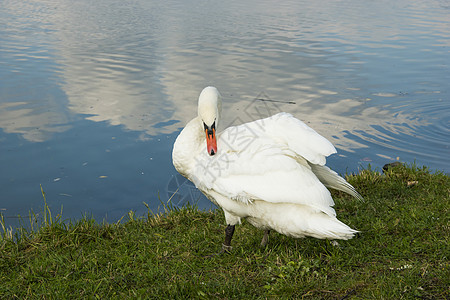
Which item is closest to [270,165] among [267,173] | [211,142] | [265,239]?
[267,173]

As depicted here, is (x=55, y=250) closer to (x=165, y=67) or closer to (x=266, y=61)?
(x=165, y=67)

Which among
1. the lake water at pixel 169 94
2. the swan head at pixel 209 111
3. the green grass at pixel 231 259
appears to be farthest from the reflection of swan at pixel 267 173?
the lake water at pixel 169 94

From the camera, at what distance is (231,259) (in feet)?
15.0

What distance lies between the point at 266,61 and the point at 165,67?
3.53 meters

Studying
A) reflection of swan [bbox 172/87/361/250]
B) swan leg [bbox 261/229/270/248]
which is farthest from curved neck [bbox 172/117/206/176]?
swan leg [bbox 261/229/270/248]

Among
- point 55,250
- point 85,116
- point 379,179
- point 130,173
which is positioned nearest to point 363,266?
point 379,179

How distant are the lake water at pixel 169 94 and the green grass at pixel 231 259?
2.20 m

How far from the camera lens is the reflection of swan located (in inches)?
162

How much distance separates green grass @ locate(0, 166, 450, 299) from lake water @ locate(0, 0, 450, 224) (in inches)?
86.4

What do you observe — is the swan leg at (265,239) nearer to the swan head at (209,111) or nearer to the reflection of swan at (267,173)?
the reflection of swan at (267,173)

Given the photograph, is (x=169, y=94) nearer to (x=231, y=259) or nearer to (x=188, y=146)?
(x=188, y=146)

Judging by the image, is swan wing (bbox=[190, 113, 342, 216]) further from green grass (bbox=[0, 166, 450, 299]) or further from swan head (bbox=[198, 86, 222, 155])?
green grass (bbox=[0, 166, 450, 299])

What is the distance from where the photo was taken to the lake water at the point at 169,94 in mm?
8766

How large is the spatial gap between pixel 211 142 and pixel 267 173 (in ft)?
2.41
